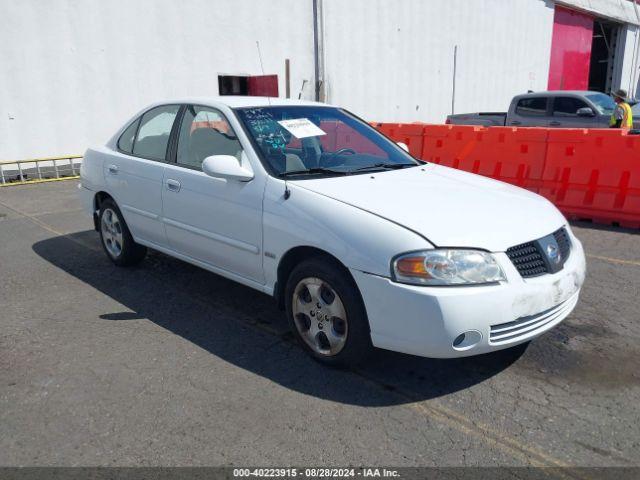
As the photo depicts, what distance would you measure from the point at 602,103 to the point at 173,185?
422 inches

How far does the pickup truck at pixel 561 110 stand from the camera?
1120 centimetres

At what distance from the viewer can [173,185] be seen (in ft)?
14.1

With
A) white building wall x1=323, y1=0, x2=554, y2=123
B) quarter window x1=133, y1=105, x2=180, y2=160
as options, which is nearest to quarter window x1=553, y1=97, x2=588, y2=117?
white building wall x1=323, y1=0, x2=554, y2=123

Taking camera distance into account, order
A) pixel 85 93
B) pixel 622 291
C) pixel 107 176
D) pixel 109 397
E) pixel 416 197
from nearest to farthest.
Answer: pixel 109 397
pixel 416 197
pixel 622 291
pixel 107 176
pixel 85 93

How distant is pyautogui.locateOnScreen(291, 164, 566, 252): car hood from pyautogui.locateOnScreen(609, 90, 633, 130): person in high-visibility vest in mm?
7961

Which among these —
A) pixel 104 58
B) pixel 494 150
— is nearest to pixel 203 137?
pixel 494 150

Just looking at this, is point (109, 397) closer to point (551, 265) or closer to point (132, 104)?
point (551, 265)

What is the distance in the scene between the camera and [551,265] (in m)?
3.14

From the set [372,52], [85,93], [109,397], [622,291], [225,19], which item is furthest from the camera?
[372,52]

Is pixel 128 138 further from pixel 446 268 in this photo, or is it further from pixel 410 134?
pixel 410 134

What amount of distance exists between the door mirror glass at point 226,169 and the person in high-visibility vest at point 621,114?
928 centimetres

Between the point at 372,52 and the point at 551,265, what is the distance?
16.7 m

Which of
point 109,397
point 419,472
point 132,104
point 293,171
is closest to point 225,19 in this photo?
point 132,104

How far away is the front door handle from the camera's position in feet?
13.9
